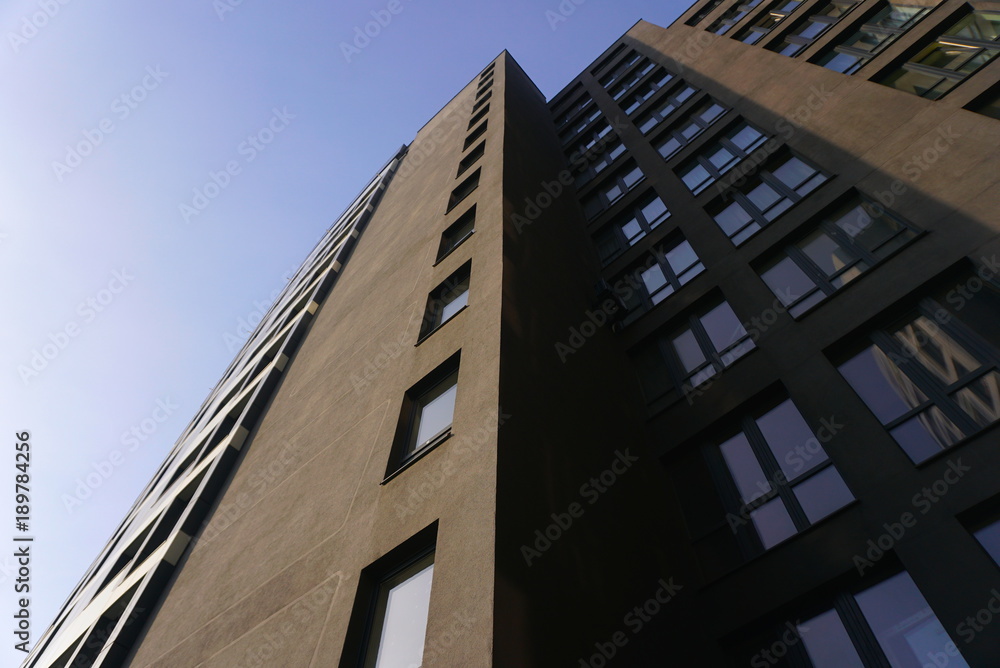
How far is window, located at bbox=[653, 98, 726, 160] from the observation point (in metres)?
21.9

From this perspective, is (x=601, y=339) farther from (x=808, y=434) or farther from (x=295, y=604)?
(x=295, y=604)

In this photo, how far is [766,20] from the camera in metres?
28.0

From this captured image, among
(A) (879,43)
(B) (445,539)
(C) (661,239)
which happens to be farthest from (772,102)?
(B) (445,539)

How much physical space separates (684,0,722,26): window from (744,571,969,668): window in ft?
105

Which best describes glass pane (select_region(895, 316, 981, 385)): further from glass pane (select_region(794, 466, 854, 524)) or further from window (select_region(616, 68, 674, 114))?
window (select_region(616, 68, 674, 114))

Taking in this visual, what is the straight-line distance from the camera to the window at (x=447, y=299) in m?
13.8

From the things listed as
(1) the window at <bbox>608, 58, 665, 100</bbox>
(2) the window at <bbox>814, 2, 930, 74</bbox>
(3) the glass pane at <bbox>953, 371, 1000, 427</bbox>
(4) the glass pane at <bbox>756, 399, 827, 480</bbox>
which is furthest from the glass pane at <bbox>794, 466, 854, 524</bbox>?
(1) the window at <bbox>608, 58, 665, 100</bbox>

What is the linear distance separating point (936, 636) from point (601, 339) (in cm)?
849

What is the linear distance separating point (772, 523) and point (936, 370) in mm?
3496

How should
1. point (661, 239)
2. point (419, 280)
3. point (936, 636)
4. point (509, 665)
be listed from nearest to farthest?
point (509, 665) → point (936, 636) → point (419, 280) → point (661, 239)

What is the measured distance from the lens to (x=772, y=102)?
1841 cm

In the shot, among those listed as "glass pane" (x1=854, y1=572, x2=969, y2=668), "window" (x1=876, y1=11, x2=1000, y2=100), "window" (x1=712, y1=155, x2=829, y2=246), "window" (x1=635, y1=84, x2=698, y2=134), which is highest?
"window" (x1=635, y1=84, x2=698, y2=134)

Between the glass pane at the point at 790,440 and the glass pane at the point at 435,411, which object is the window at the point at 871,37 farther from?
the glass pane at the point at 435,411

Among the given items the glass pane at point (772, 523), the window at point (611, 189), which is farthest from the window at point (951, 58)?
the glass pane at point (772, 523)
